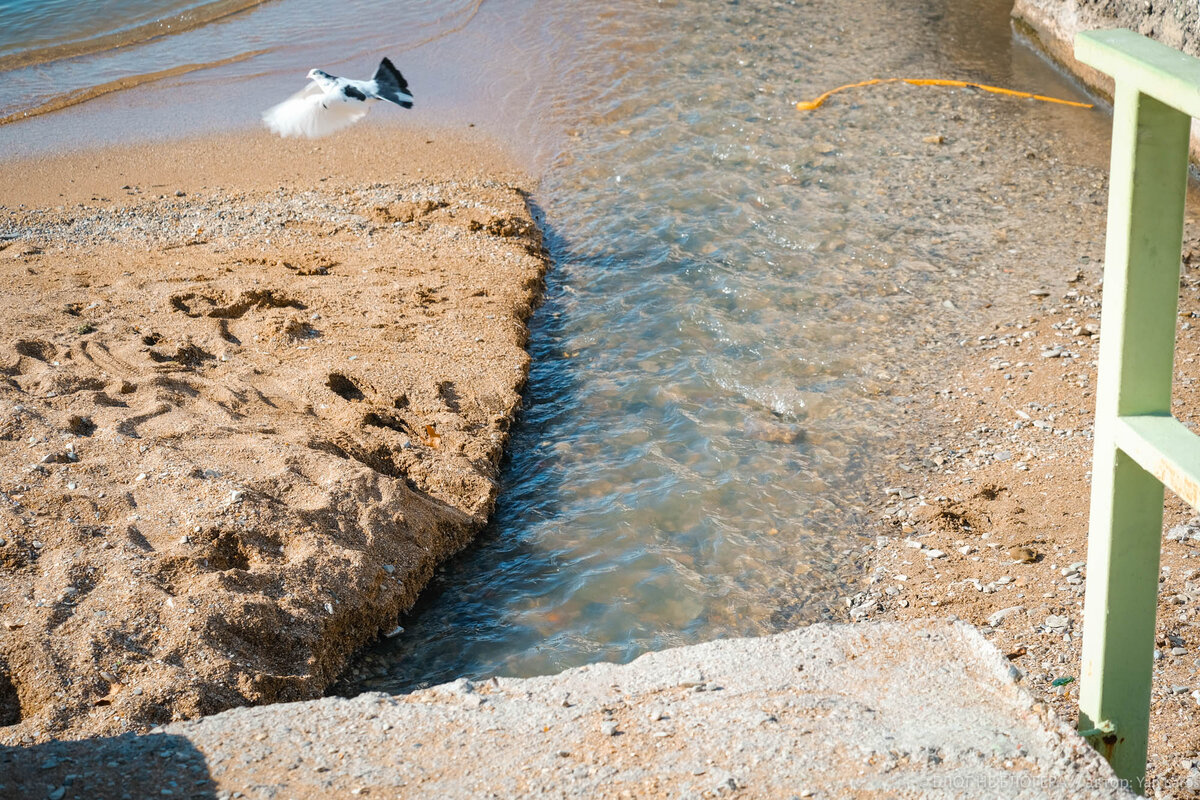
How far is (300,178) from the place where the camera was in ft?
29.0

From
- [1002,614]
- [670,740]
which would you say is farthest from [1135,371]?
[1002,614]

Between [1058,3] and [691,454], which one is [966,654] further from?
[1058,3]

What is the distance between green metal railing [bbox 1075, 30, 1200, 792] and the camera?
1933 mm

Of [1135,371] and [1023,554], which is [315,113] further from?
[1135,371]

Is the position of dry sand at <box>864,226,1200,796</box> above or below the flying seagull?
below

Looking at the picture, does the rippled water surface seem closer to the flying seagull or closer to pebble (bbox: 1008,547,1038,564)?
pebble (bbox: 1008,547,1038,564)

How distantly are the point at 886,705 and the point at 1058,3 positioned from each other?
10.8m

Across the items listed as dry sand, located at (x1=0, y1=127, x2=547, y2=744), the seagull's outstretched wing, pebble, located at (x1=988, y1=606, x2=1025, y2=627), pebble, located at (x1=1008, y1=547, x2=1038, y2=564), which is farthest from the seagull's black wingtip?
pebble, located at (x1=988, y1=606, x2=1025, y2=627)

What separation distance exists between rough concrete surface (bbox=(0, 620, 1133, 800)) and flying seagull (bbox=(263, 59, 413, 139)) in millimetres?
5447

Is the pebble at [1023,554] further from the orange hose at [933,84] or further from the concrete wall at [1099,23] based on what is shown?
the orange hose at [933,84]

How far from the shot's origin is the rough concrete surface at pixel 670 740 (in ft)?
8.40

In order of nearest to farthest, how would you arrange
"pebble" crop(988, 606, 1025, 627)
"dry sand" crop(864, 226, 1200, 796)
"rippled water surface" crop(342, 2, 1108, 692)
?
"dry sand" crop(864, 226, 1200, 796) < "pebble" crop(988, 606, 1025, 627) < "rippled water surface" crop(342, 2, 1108, 692)

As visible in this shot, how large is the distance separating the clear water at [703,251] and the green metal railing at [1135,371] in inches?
90.0

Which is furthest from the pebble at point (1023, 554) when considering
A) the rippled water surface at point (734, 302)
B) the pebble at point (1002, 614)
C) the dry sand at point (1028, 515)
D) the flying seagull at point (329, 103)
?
the flying seagull at point (329, 103)
